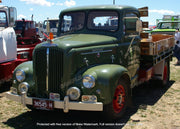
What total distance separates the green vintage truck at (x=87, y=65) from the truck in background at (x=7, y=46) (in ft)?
6.79

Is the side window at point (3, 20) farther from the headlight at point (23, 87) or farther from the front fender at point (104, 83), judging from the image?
the front fender at point (104, 83)

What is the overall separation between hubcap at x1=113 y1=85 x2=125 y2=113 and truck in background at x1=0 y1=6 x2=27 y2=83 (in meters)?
3.81

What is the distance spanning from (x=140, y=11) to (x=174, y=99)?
8.41ft

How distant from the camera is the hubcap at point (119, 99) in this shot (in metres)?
4.52

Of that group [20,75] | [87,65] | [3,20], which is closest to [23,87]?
[20,75]

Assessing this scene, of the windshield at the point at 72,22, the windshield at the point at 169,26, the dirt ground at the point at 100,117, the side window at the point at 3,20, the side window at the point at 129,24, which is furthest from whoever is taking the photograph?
the windshield at the point at 169,26

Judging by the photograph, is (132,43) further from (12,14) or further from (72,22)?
(12,14)

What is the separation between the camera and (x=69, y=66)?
4234mm

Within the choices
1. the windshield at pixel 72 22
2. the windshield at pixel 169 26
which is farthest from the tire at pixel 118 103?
the windshield at pixel 169 26

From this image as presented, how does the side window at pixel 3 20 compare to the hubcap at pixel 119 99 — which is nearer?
the hubcap at pixel 119 99

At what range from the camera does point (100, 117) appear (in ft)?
15.1

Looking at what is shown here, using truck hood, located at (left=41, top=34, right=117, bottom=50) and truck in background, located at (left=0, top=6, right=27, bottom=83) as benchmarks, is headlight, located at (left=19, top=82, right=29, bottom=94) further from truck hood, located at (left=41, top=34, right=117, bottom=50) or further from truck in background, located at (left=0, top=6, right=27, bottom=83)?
truck in background, located at (left=0, top=6, right=27, bottom=83)

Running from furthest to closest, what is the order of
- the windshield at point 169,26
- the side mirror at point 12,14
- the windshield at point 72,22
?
the windshield at point 169,26, the side mirror at point 12,14, the windshield at point 72,22

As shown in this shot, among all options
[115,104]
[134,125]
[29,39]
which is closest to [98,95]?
[115,104]
